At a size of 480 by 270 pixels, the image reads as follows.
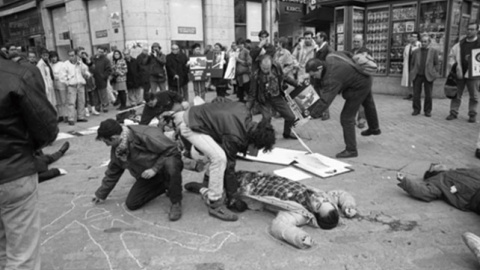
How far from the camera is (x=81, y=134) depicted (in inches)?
301

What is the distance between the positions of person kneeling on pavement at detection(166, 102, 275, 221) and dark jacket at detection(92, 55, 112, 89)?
6.97 m

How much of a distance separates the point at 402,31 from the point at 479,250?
9.18m

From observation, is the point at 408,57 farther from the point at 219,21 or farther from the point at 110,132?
the point at 219,21

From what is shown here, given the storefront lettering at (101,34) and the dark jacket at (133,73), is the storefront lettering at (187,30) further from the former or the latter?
the dark jacket at (133,73)

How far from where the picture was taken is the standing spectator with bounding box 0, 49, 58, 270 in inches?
83.5

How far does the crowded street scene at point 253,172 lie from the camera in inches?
108

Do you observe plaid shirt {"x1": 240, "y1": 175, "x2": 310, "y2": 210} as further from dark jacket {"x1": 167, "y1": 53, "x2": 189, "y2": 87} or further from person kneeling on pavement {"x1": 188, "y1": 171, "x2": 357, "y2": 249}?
dark jacket {"x1": 167, "y1": 53, "x2": 189, "y2": 87}

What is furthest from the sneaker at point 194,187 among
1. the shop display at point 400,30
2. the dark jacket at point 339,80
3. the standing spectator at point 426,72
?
the shop display at point 400,30

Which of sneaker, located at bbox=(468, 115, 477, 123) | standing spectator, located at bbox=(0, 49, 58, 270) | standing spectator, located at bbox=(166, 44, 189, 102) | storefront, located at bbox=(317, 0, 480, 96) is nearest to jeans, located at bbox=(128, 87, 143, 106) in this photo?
standing spectator, located at bbox=(166, 44, 189, 102)

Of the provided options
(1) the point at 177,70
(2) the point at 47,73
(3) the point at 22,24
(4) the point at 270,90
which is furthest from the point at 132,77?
(3) the point at 22,24

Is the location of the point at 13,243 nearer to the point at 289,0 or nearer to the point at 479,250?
the point at 479,250

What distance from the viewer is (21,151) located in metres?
2.24

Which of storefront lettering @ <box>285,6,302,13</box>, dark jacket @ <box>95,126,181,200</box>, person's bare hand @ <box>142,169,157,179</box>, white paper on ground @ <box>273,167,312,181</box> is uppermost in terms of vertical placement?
storefront lettering @ <box>285,6,302,13</box>

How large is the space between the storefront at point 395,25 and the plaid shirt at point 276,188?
7933mm
